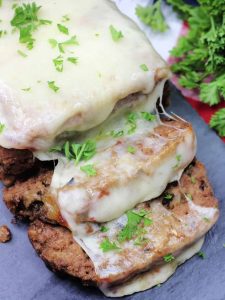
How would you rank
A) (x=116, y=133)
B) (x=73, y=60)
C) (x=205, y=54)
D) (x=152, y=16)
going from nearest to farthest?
(x=73, y=60), (x=116, y=133), (x=205, y=54), (x=152, y=16)

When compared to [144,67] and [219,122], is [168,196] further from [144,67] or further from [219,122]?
[219,122]

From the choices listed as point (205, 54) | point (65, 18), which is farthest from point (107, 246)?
point (205, 54)

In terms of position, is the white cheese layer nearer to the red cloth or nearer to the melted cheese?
the melted cheese

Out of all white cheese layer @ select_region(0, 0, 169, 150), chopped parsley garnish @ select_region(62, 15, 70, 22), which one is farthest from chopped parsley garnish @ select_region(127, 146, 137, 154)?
chopped parsley garnish @ select_region(62, 15, 70, 22)

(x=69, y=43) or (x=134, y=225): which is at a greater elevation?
(x=69, y=43)

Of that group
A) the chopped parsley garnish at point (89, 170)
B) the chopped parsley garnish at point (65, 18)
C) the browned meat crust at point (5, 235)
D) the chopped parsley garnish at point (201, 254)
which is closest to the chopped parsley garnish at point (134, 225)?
the chopped parsley garnish at point (89, 170)

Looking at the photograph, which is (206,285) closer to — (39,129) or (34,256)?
(34,256)
